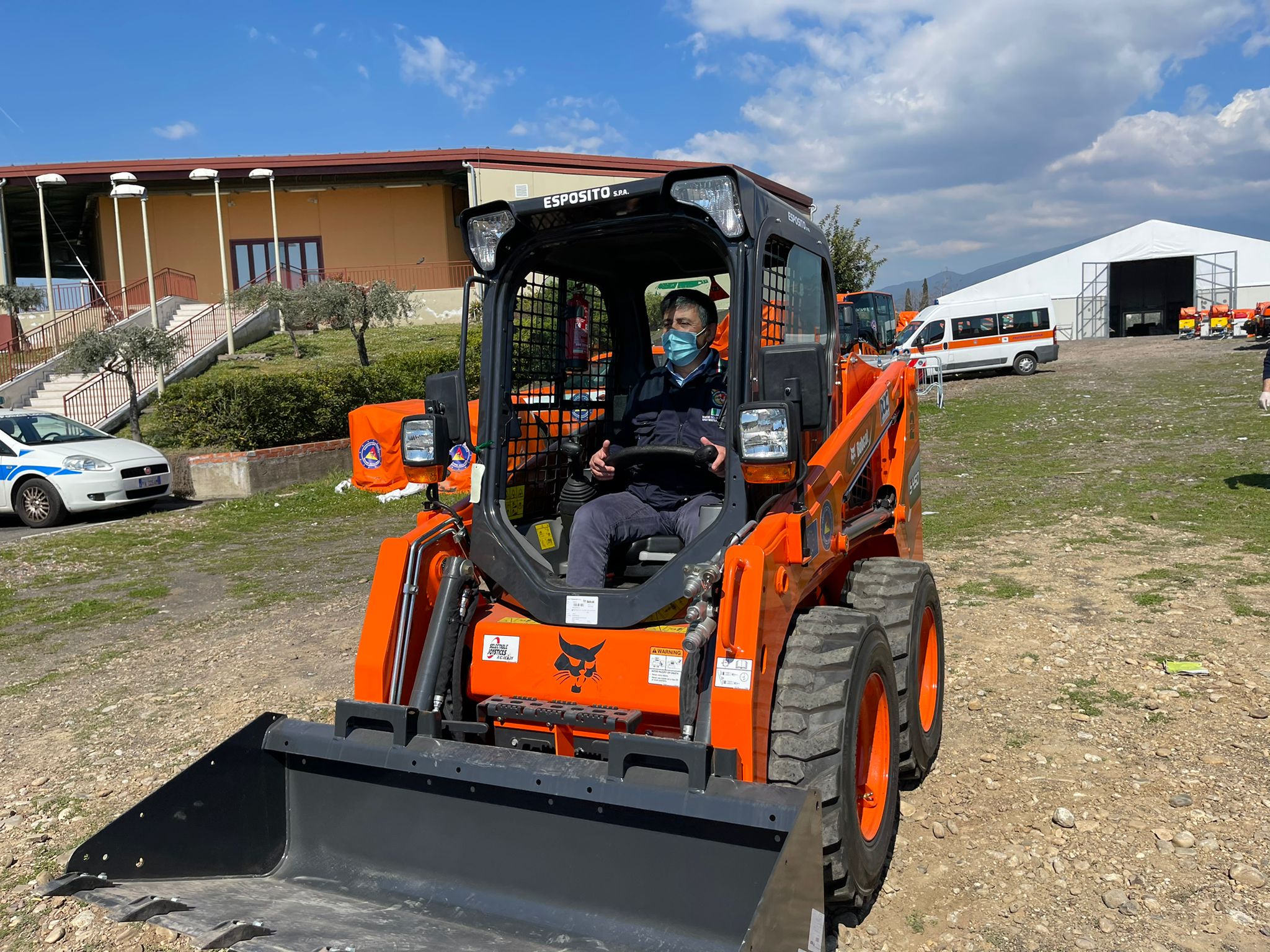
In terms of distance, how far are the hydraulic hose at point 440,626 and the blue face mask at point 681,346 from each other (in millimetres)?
1210

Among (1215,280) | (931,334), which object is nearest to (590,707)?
(931,334)

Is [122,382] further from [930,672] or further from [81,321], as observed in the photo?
[930,672]

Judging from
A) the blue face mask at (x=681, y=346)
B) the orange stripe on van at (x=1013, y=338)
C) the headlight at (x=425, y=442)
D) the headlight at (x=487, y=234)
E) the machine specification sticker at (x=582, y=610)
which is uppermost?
the headlight at (x=487, y=234)

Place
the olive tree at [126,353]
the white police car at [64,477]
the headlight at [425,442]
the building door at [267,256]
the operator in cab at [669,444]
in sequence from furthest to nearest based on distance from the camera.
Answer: the building door at [267,256]
the olive tree at [126,353]
the white police car at [64,477]
the headlight at [425,442]
the operator in cab at [669,444]

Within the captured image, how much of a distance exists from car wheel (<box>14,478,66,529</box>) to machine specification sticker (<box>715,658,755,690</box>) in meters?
12.2

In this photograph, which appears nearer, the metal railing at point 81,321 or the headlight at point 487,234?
the headlight at point 487,234

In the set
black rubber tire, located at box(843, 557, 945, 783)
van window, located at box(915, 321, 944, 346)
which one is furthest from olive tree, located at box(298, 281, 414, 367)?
black rubber tire, located at box(843, 557, 945, 783)

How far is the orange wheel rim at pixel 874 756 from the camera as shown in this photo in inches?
146

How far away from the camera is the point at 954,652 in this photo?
6234 millimetres

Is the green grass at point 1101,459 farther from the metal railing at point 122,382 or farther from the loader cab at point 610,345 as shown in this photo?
the metal railing at point 122,382

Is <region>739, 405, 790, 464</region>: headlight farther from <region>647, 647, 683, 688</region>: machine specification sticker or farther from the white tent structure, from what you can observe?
the white tent structure

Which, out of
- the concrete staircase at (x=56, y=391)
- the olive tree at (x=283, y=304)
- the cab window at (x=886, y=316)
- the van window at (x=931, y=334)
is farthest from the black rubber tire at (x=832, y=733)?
the van window at (x=931, y=334)

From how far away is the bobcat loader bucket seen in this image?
295 centimetres

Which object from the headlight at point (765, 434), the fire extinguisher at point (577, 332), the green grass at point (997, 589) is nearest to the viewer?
the headlight at point (765, 434)
